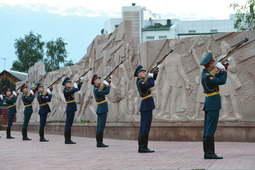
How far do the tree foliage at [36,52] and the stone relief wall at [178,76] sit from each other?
35.5 m

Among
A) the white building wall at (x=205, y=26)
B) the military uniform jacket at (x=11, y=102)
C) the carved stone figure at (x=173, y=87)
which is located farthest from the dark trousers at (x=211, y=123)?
the white building wall at (x=205, y=26)

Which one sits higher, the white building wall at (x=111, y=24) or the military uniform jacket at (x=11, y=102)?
the white building wall at (x=111, y=24)

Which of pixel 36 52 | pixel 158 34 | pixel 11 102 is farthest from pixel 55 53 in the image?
pixel 11 102

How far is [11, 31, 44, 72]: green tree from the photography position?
51938mm

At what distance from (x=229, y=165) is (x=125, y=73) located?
9.58 meters

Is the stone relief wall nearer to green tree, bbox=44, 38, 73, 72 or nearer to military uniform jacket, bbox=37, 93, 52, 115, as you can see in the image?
military uniform jacket, bbox=37, 93, 52, 115

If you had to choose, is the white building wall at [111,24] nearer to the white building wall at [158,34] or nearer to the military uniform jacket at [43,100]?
the white building wall at [158,34]

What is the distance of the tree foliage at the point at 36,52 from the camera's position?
52.0 m

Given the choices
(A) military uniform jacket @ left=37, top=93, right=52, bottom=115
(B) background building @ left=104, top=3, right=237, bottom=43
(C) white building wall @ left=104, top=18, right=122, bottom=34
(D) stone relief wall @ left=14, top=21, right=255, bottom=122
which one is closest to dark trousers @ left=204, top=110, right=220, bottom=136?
(D) stone relief wall @ left=14, top=21, right=255, bottom=122

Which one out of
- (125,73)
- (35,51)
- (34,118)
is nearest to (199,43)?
(125,73)

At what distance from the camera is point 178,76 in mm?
13500

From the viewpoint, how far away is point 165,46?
45.2 feet

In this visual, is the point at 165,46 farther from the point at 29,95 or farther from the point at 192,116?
the point at 29,95

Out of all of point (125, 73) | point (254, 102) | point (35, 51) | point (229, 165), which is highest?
point (35, 51)
